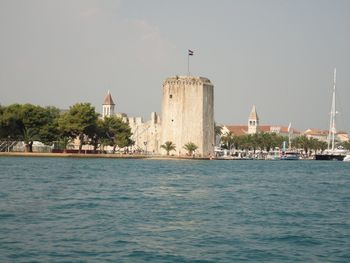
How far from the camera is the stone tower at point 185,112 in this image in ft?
227

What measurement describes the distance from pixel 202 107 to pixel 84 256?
60.7 m

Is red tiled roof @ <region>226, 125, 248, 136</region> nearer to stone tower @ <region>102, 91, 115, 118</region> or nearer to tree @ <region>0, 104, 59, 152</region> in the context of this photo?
stone tower @ <region>102, 91, 115, 118</region>

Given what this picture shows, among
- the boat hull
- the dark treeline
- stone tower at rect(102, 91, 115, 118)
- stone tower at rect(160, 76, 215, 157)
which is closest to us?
the dark treeline

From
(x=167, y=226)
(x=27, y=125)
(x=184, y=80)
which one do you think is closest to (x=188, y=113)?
(x=184, y=80)

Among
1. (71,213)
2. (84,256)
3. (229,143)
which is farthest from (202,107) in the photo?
(84,256)

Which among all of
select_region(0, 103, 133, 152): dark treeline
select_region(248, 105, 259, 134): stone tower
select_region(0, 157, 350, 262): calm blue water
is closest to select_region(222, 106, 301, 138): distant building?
select_region(248, 105, 259, 134): stone tower

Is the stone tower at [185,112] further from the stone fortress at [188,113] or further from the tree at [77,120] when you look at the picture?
the tree at [77,120]

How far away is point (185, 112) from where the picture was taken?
227 ft

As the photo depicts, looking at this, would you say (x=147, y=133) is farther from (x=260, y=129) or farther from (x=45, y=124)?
(x=260, y=129)

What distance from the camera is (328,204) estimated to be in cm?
1795

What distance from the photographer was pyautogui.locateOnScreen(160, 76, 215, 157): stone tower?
69188mm

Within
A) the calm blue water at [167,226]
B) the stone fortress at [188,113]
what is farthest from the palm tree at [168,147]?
the calm blue water at [167,226]

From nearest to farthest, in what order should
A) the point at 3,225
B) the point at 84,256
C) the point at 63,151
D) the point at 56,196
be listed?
the point at 84,256 → the point at 3,225 → the point at 56,196 → the point at 63,151

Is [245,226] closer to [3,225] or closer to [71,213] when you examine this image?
[71,213]
